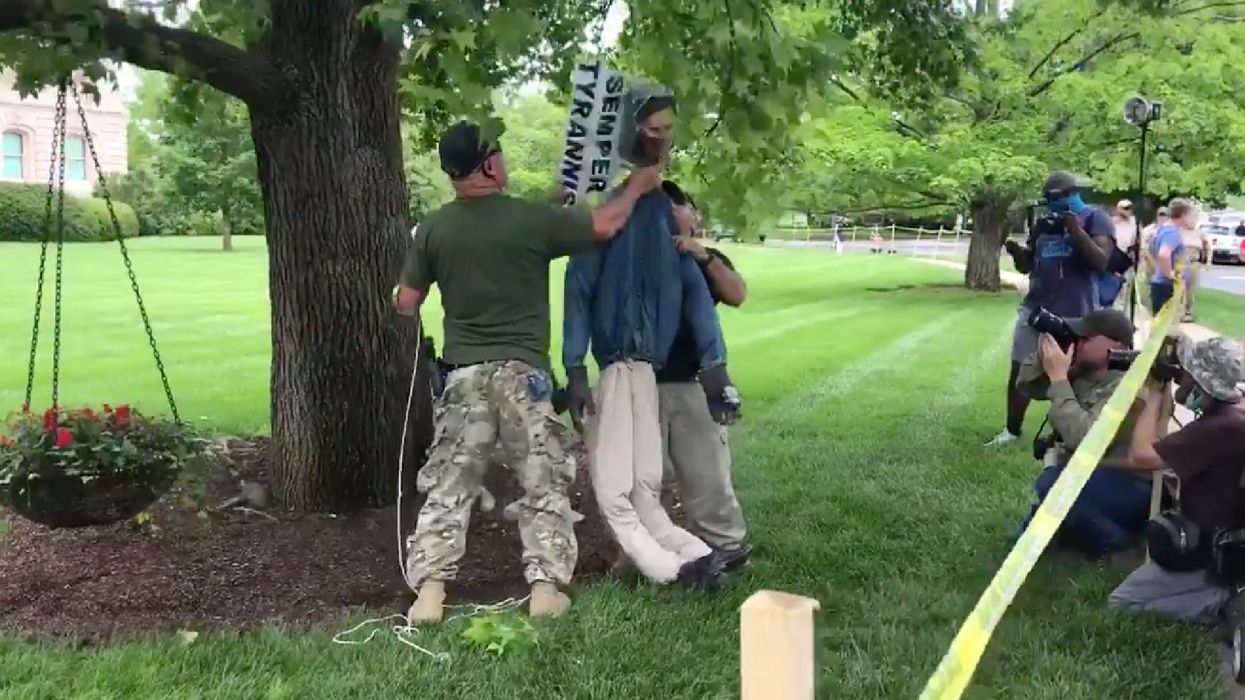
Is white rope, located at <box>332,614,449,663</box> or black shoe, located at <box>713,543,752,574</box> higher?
black shoe, located at <box>713,543,752,574</box>

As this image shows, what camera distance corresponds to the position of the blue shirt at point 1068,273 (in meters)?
6.85

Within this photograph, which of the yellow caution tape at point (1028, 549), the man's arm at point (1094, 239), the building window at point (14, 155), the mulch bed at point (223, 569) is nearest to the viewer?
the yellow caution tape at point (1028, 549)

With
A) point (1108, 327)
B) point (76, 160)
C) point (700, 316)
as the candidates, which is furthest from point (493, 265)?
point (76, 160)

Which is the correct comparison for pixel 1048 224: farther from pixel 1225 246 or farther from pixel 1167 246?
pixel 1225 246

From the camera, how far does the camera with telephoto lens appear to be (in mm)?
4410

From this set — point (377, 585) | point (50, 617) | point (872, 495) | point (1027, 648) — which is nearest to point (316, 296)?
point (377, 585)

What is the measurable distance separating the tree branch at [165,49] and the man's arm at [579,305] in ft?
A: 5.73

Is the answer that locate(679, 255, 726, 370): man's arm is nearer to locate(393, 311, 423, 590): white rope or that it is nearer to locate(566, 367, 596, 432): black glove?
locate(566, 367, 596, 432): black glove

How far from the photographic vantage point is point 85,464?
15.7 ft

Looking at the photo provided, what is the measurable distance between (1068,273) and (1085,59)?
1511 cm

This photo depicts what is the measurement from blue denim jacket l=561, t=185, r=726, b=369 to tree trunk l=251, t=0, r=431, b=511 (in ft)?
4.51

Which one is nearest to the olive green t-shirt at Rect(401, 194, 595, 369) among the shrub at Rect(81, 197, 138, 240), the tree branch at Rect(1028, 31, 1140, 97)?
the tree branch at Rect(1028, 31, 1140, 97)

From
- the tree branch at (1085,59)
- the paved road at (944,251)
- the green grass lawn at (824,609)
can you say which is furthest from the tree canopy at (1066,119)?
the green grass lawn at (824,609)

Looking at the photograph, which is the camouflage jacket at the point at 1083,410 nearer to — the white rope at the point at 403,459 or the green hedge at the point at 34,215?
the white rope at the point at 403,459
